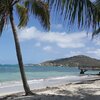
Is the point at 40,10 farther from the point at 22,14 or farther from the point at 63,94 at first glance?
the point at 63,94

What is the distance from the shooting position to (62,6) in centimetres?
494

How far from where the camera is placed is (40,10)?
1309 cm

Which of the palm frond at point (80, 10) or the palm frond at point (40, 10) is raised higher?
the palm frond at point (40, 10)

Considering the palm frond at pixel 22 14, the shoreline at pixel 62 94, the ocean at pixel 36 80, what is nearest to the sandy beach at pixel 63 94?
the shoreline at pixel 62 94

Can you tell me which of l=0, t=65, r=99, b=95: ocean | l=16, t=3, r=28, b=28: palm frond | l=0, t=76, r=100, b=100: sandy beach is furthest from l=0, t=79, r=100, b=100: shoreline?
l=16, t=3, r=28, b=28: palm frond

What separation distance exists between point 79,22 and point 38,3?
7.93 m

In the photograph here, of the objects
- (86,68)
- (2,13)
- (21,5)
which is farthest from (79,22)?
(86,68)

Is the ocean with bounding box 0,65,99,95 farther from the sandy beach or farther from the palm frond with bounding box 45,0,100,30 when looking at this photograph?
the palm frond with bounding box 45,0,100,30

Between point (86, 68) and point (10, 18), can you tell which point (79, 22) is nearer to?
point (10, 18)

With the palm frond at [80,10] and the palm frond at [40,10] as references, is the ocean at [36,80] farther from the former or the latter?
the palm frond at [80,10]

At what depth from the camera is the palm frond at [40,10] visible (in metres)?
12.8

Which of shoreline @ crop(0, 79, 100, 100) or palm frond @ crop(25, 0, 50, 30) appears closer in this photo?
shoreline @ crop(0, 79, 100, 100)

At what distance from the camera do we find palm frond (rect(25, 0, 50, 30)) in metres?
12.8

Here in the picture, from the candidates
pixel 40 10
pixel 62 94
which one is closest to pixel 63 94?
pixel 62 94
